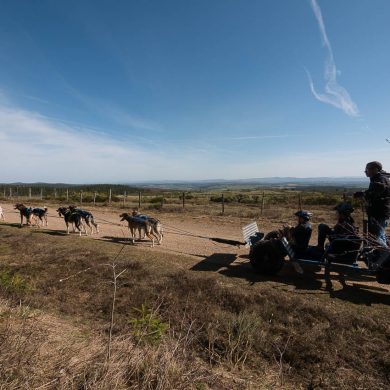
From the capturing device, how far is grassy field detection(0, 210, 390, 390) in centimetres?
345

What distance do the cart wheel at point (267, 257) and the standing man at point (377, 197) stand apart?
2.06m

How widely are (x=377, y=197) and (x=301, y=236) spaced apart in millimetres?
1865

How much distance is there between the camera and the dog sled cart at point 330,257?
645 cm

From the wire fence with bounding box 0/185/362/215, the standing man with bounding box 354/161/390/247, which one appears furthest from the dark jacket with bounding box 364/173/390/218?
the wire fence with bounding box 0/185/362/215

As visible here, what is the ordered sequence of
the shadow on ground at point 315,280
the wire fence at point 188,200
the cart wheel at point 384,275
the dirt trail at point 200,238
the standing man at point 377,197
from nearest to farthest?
the cart wheel at point 384,275
the standing man at point 377,197
the shadow on ground at point 315,280
the dirt trail at point 200,238
the wire fence at point 188,200

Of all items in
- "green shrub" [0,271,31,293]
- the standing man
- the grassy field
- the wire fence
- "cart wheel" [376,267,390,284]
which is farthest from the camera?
the wire fence

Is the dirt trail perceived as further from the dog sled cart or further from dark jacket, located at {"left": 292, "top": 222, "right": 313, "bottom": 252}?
dark jacket, located at {"left": 292, "top": 222, "right": 313, "bottom": 252}

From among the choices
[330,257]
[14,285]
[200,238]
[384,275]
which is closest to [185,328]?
[330,257]

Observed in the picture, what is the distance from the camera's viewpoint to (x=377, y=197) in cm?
668

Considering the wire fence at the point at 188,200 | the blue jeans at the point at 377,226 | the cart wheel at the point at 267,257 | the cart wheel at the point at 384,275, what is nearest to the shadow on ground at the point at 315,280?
the cart wheel at the point at 267,257

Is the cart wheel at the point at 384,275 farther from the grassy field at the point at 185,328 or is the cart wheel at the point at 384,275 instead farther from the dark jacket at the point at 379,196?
the dark jacket at the point at 379,196

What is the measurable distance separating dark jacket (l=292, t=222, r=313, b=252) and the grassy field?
2.62 feet

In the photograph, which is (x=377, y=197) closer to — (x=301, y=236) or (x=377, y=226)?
(x=377, y=226)

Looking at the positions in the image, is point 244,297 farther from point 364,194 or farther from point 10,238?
point 10,238
